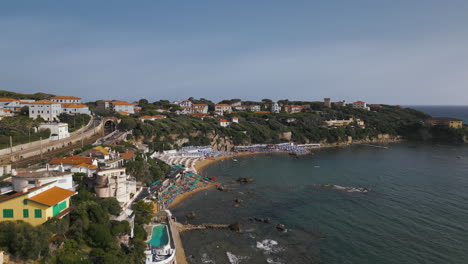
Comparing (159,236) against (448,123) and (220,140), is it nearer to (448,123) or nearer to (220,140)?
(220,140)

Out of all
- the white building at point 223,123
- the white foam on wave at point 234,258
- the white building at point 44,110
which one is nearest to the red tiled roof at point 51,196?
the white foam on wave at point 234,258

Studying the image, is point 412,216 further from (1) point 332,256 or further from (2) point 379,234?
(1) point 332,256

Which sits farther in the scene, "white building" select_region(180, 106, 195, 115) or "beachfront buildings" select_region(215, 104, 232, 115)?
"beachfront buildings" select_region(215, 104, 232, 115)

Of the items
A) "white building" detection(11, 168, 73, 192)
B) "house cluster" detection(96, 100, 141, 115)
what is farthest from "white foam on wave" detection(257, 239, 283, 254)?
"house cluster" detection(96, 100, 141, 115)

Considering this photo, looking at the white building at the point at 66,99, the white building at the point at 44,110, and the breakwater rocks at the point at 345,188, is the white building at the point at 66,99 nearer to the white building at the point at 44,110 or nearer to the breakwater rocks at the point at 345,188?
the white building at the point at 44,110

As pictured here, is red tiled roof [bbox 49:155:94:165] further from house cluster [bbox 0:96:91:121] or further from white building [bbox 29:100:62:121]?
white building [bbox 29:100:62:121]

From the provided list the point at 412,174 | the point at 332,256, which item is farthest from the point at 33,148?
the point at 412,174
